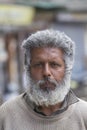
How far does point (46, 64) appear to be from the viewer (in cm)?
448

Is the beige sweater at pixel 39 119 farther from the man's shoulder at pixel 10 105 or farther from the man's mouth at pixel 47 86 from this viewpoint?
the man's mouth at pixel 47 86

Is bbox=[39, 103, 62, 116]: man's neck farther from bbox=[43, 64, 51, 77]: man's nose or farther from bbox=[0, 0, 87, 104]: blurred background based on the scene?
bbox=[0, 0, 87, 104]: blurred background

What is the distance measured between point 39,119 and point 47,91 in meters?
0.22

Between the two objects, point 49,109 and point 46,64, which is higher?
point 46,64

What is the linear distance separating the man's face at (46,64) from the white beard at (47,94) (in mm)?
41

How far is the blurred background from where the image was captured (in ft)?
53.7

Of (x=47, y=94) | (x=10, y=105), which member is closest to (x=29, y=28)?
(x=10, y=105)

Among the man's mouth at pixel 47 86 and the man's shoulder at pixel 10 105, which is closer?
the man's mouth at pixel 47 86

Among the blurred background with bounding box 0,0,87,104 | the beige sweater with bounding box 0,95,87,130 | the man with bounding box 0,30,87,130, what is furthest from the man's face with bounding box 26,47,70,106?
the blurred background with bounding box 0,0,87,104

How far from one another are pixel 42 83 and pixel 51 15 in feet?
54.8

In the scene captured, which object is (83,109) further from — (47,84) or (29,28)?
(29,28)

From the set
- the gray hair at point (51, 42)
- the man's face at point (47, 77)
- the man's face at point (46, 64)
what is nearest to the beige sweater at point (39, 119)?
the man's face at point (47, 77)

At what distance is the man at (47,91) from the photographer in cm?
449

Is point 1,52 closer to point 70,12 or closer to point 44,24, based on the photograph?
point 44,24
